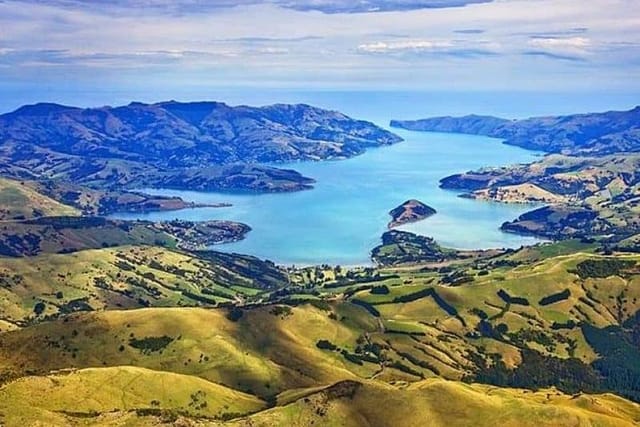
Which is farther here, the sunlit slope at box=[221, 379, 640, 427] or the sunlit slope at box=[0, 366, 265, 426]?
the sunlit slope at box=[221, 379, 640, 427]

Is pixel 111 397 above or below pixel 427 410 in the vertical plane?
above

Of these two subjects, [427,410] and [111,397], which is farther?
[111,397]

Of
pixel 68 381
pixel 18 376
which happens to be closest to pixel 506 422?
pixel 68 381

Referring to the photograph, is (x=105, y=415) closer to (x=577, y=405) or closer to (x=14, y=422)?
(x=14, y=422)

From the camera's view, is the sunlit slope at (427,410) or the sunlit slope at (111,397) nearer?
the sunlit slope at (111,397)
